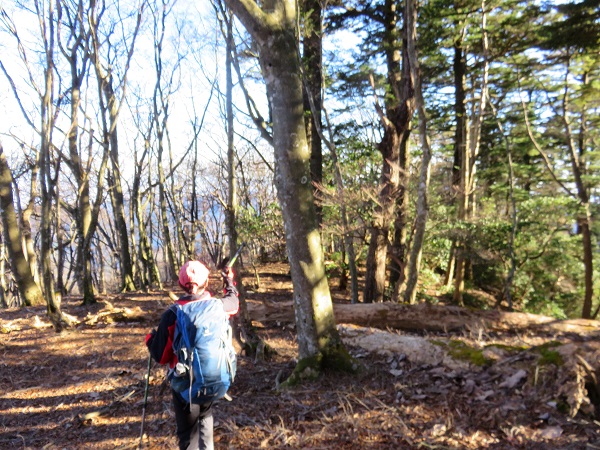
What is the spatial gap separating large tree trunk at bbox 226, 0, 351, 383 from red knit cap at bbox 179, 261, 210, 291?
5.14ft

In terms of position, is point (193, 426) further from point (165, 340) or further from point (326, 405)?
point (326, 405)

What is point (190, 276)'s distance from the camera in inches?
111

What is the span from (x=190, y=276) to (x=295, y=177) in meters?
1.83

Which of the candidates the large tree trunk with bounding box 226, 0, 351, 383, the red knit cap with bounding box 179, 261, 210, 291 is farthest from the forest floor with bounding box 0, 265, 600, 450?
the red knit cap with bounding box 179, 261, 210, 291

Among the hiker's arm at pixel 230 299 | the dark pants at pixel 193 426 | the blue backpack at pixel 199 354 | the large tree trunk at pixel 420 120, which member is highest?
the large tree trunk at pixel 420 120

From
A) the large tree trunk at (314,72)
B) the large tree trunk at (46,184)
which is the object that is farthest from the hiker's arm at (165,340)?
the large tree trunk at (314,72)

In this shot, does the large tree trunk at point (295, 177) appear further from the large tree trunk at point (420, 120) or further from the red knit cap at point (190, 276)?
the large tree trunk at point (420, 120)

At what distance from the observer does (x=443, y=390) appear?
12.6ft

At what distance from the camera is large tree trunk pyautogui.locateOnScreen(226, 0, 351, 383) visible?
13.4ft

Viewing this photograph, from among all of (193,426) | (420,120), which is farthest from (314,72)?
(193,426)

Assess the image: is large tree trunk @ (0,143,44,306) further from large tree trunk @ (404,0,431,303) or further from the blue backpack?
large tree trunk @ (404,0,431,303)

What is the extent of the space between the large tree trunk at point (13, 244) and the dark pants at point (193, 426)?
9738 mm

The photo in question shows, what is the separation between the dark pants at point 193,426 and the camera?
9.33 ft

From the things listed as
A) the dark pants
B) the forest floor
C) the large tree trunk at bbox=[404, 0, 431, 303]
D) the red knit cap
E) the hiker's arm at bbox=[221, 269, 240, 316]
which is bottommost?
the forest floor
